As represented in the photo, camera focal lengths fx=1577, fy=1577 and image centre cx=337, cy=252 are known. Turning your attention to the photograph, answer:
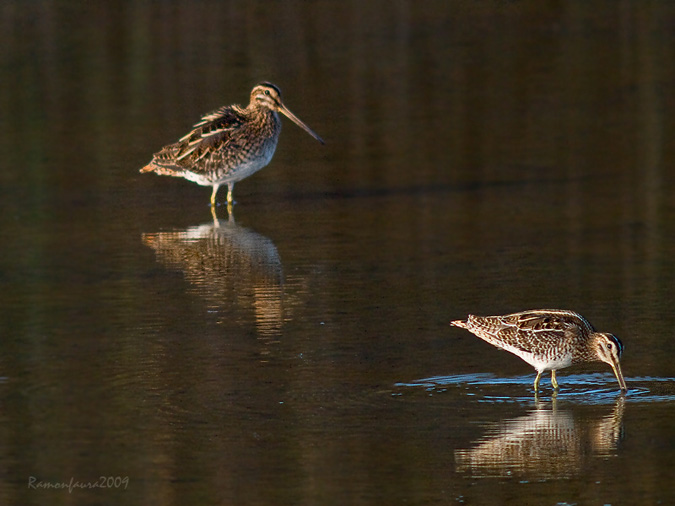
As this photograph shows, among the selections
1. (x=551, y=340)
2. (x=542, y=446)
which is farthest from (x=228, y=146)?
(x=542, y=446)

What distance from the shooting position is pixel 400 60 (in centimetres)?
2645

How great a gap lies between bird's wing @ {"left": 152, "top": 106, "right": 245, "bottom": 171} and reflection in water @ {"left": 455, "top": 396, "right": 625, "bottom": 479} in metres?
8.36

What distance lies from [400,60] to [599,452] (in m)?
18.0

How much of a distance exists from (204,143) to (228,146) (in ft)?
1.03

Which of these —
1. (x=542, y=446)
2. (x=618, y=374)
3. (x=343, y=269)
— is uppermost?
(x=343, y=269)

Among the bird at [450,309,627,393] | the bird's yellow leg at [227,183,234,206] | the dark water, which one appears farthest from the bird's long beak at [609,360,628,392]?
the bird's yellow leg at [227,183,234,206]

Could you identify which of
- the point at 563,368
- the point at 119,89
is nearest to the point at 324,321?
the point at 563,368

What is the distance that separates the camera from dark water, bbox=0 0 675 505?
29.6 feet

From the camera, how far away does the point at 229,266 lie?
47.0 ft

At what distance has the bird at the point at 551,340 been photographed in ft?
33.4

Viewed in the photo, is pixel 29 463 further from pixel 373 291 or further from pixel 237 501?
pixel 373 291

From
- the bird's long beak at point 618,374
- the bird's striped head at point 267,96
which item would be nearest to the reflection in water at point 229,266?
the bird's striped head at point 267,96

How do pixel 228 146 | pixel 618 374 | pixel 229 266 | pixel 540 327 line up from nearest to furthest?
pixel 618 374 → pixel 540 327 → pixel 229 266 → pixel 228 146

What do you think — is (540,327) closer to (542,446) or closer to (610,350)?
(610,350)
